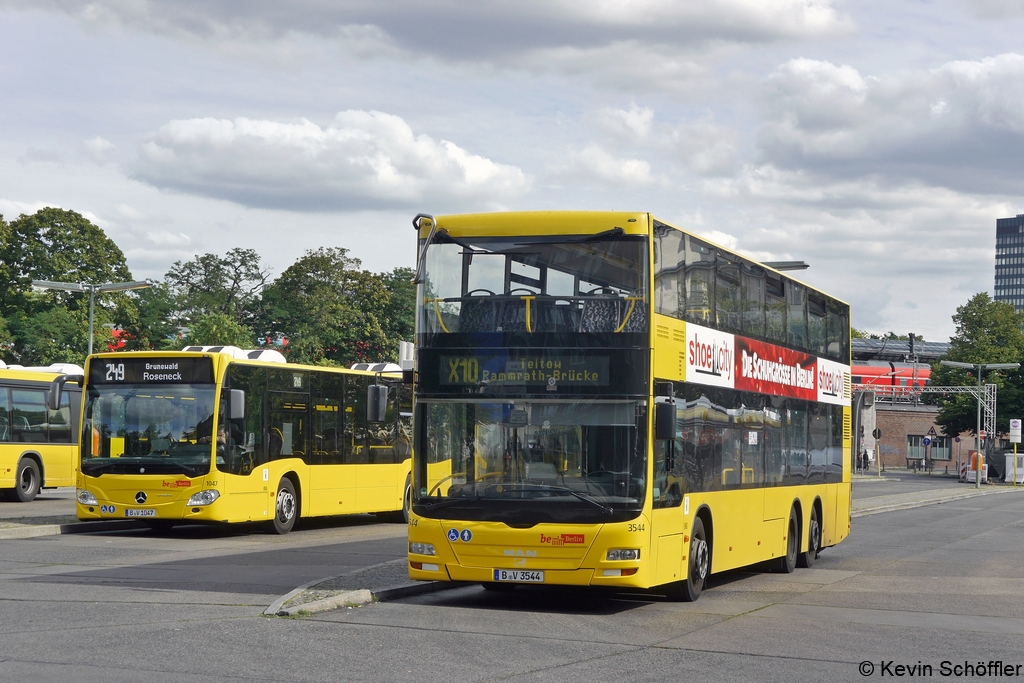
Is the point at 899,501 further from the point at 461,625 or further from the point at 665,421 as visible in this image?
the point at 461,625

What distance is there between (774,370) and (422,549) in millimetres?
6202

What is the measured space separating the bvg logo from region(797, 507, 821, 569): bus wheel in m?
7.62

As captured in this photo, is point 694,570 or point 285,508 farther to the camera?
point 285,508

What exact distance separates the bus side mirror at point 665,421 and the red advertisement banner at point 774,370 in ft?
9.78

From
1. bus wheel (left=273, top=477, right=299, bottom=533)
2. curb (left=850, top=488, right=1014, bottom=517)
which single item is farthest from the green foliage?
bus wheel (left=273, top=477, right=299, bottom=533)

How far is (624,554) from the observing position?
13133 millimetres

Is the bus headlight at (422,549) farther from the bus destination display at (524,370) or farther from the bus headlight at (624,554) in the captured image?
the bus headlight at (624,554)

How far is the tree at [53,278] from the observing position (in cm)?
6650

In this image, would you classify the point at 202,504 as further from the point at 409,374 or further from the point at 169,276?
the point at 169,276

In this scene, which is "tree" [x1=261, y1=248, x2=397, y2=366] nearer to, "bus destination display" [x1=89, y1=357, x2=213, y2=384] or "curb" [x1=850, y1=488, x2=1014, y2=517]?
"curb" [x1=850, y1=488, x2=1014, y2=517]

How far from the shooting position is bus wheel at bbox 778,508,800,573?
1881 cm

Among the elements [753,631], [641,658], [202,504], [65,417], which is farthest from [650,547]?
[65,417]

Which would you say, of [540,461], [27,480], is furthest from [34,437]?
[540,461]

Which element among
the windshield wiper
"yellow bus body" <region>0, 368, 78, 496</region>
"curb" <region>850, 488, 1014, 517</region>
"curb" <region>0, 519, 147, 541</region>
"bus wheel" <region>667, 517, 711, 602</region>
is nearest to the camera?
the windshield wiper
